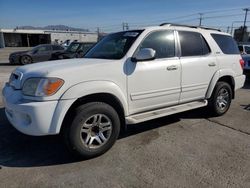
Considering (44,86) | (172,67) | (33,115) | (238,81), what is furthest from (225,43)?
(33,115)

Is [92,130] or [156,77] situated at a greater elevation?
[156,77]

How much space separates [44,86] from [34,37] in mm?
59245

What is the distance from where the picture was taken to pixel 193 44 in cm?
460

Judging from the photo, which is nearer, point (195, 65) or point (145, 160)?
point (145, 160)

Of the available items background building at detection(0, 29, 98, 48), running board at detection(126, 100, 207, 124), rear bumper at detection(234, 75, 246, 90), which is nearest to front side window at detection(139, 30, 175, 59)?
running board at detection(126, 100, 207, 124)

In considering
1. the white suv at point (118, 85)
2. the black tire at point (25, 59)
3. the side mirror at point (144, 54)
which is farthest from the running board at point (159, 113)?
the black tire at point (25, 59)

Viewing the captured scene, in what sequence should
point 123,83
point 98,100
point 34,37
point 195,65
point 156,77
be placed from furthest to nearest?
point 34,37
point 195,65
point 156,77
point 123,83
point 98,100

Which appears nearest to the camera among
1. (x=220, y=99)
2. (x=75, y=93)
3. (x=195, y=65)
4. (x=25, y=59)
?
(x=75, y=93)

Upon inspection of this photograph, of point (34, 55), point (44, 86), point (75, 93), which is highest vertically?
point (44, 86)

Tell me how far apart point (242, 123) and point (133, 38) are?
9.36ft

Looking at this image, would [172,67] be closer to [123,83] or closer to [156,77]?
[156,77]

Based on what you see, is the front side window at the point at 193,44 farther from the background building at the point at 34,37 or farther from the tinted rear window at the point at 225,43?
the background building at the point at 34,37

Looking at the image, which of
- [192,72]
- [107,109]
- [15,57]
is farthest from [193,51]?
[15,57]

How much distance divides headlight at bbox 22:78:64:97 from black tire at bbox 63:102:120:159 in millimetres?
415
